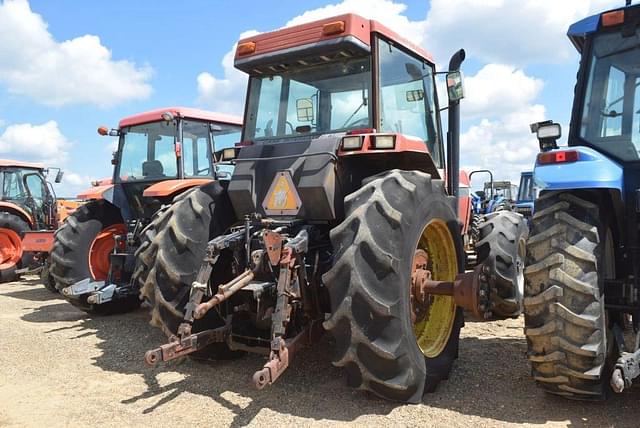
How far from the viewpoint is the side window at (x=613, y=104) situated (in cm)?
363

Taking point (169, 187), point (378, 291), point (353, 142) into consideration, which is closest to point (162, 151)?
point (169, 187)

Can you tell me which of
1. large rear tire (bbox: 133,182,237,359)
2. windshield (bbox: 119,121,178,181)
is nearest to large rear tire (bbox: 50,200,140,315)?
windshield (bbox: 119,121,178,181)

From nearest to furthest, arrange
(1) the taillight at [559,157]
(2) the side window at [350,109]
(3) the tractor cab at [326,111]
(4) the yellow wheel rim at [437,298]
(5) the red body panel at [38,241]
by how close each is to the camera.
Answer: (1) the taillight at [559,157] < (3) the tractor cab at [326,111] < (4) the yellow wheel rim at [437,298] < (2) the side window at [350,109] < (5) the red body panel at [38,241]

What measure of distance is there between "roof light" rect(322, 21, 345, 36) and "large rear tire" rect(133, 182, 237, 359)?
159 centimetres

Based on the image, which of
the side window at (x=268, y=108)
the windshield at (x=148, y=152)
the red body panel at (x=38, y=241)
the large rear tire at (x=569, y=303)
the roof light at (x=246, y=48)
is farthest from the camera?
the red body panel at (x=38, y=241)

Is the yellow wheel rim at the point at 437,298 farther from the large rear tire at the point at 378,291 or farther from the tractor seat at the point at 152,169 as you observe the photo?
the tractor seat at the point at 152,169

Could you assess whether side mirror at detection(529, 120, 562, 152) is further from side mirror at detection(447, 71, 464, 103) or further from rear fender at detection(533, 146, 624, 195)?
side mirror at detection(447, 71, 464, 103)

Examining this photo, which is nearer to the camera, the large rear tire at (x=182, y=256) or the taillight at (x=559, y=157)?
the taillight at (x=559, y=157)

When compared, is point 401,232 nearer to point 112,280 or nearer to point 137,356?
point 137,356

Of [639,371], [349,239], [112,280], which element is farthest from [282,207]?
[112,280]

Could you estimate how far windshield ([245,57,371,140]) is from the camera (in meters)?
4.49

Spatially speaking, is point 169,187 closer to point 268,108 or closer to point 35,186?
point 268,108

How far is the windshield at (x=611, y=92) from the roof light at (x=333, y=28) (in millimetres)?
1800

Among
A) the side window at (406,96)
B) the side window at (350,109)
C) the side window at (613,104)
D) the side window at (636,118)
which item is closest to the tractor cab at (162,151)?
the side window at (350,109)
